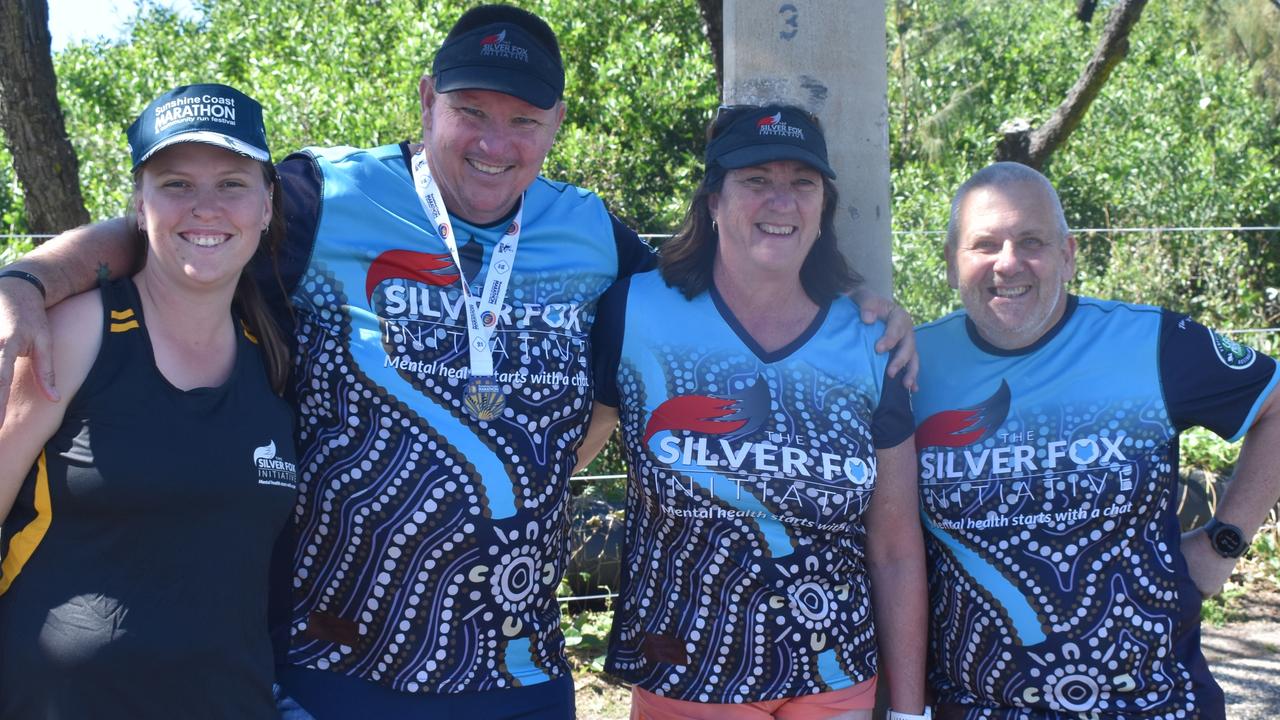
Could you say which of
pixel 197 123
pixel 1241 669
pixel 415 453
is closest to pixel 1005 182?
pixel 415 453

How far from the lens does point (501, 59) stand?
3102 mm

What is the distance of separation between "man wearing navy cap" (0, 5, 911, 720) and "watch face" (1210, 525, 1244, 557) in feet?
6.00

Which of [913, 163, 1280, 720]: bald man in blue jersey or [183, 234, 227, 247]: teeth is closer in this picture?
[183, 234, 227, 247]: teeth

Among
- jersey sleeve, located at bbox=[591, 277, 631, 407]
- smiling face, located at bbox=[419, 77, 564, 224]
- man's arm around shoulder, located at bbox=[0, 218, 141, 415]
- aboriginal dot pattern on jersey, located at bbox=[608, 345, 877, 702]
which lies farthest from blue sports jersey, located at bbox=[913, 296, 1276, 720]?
man's arm around shoulder, located at bbox=[0, 218, 141, 415]

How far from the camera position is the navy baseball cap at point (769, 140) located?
3.15 metres

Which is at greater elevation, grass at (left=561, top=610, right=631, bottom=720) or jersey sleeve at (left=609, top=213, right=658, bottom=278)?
jersey sleeve at (left=609, top=213, right=658, bottom=278)

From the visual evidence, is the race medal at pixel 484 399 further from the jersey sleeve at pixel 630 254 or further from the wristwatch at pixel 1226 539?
the wristwatch at pixel 1226 539

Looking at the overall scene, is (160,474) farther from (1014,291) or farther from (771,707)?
(1014,291)

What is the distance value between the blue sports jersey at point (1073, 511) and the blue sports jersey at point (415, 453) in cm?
105

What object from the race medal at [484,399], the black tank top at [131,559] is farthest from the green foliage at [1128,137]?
the black tank top at [131,559]

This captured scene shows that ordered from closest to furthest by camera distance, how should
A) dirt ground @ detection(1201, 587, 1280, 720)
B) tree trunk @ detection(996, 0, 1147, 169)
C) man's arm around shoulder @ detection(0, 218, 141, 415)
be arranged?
1. man's arm around shoulder @ detection(0, 218, 141, 415)
2. dirt ground @ detection(1201, 587, 1280, 720)
3. tree trunk @ detection(996, 0, 1147, 169)

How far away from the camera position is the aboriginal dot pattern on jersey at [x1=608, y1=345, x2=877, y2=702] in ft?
9.99

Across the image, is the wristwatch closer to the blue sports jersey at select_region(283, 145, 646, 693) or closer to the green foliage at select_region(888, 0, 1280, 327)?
the blue sports jersey at select_region(283, 145, 646, 693)

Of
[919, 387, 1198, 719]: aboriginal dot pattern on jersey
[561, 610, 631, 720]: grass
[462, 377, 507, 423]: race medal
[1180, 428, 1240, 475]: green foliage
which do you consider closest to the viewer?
[462, 377, 507, 423]: race medal
